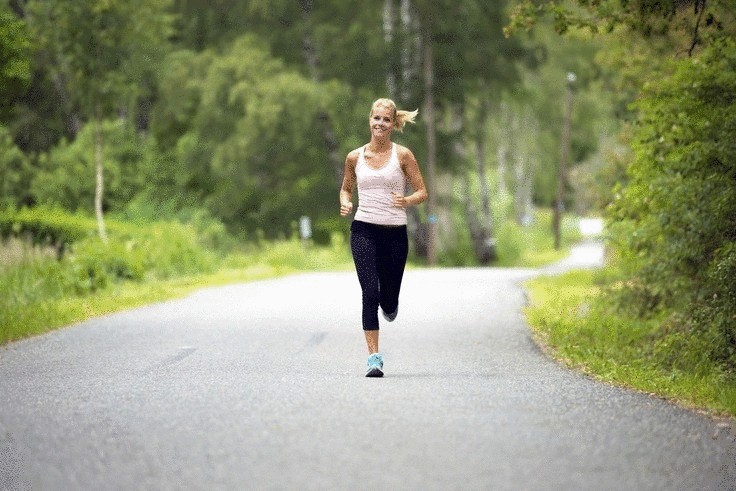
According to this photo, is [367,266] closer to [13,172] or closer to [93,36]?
[93,36]

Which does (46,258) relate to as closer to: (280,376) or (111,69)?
(111,69)

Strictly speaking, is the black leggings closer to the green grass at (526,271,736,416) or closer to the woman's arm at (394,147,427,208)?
the woman's arm at (394,147,427,208)

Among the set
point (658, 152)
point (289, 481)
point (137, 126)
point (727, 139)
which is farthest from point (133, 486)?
point (137, 126)

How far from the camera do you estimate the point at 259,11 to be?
45.9m

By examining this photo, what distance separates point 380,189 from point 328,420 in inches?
100

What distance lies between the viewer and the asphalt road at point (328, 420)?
6195 mm

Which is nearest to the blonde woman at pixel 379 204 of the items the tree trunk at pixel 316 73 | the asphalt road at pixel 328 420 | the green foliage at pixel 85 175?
the asphalt road at pixel 328 420

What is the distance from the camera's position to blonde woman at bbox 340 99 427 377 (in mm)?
9641

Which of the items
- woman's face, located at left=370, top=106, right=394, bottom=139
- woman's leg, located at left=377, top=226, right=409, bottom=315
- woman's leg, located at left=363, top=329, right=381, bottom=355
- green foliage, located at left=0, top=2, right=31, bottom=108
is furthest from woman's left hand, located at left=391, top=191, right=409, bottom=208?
green foliage, located at left=0, top=2, right=31, bottom=108

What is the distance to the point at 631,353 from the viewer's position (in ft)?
40.9

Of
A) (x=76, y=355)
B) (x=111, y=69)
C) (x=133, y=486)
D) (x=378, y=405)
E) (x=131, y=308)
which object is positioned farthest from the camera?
(x=111, y=69)

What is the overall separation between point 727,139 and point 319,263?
26.1 meters

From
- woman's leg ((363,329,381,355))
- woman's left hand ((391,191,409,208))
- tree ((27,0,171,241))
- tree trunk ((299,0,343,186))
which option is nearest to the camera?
woman's left hand ((391,191,409,208))

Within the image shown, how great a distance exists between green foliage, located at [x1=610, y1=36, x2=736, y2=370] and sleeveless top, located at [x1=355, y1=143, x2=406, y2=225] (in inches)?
122
